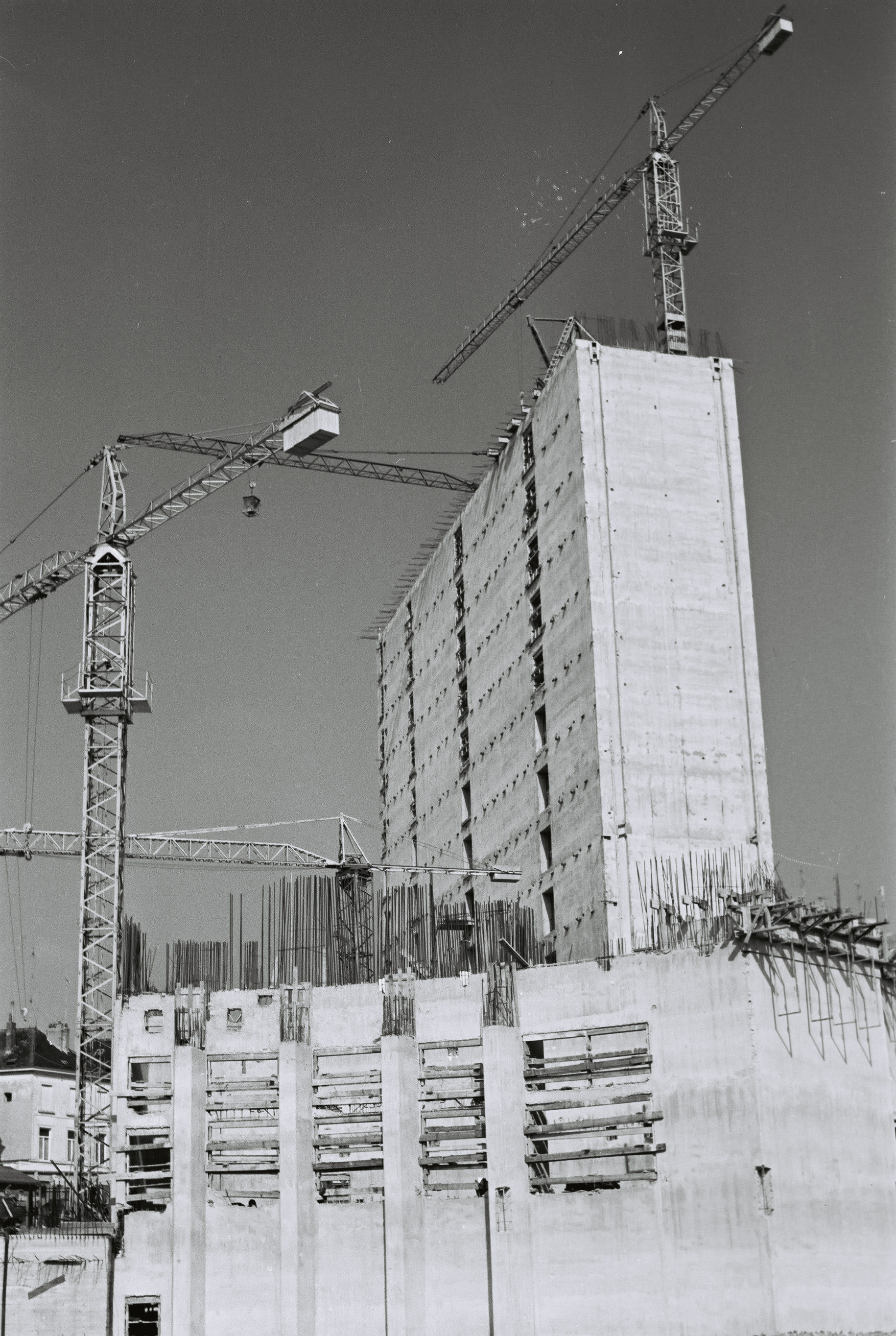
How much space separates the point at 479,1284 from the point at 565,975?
9746 millimetres

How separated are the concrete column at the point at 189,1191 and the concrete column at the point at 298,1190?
2.85m

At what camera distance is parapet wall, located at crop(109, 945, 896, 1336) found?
162 feet

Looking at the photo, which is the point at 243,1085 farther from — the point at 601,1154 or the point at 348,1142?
the point at 601,1154

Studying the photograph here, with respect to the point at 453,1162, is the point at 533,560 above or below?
above

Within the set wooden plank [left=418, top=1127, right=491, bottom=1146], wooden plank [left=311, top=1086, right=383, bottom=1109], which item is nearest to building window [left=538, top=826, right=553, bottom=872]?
wooden plank [left=311, top=1086, right=383, bottom=1109]

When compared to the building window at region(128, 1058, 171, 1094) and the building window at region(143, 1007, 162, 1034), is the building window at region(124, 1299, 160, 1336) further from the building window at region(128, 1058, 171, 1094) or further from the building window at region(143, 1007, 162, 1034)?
the building window at region(143, 1007, 162, 1034)

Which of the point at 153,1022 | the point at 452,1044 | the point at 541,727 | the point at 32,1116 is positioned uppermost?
the point at 541,727

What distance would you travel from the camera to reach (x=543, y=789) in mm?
73625

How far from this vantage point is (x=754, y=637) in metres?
69.2

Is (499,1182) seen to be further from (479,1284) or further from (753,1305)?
(753,1305)

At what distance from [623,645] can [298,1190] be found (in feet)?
84.6

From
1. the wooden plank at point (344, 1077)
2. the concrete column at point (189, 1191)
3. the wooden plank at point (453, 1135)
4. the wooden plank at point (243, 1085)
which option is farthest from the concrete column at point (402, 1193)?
the concrete column at point (189, 1191)

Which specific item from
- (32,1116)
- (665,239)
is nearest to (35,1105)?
(32,1116)

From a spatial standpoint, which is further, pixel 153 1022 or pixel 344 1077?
pixel 153 1022
